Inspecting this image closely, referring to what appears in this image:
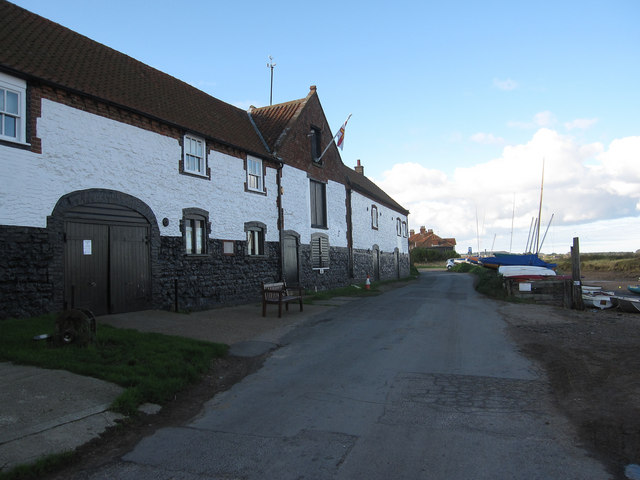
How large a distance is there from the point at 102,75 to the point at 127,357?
930cm

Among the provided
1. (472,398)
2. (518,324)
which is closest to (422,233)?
(518,324)

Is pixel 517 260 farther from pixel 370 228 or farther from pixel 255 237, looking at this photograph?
pixel 255 237

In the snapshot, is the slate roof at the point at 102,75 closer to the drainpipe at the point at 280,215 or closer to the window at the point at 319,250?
the drainpipe at the point at 280,215

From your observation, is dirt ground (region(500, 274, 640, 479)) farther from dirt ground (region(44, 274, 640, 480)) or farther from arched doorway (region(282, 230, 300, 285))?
arched doorway (region(282, 230, 300, 285))

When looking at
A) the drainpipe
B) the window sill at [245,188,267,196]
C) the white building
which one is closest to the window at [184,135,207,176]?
the white building

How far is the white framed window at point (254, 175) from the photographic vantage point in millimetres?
17219

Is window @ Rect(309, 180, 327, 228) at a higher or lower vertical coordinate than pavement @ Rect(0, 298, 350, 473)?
higher

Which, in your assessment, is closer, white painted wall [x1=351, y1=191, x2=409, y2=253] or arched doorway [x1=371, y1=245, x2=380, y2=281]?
white painted wall [x1=351, y1=191, x2=409, y2=253]

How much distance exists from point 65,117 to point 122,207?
8.37 feet

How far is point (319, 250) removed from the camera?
2248cm

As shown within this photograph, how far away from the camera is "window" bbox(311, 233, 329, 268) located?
21812 millimetres

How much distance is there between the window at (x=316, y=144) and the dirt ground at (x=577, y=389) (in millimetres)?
13784

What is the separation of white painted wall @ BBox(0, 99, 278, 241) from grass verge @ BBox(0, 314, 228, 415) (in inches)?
112

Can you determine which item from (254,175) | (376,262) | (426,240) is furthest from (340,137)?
(426,240)
